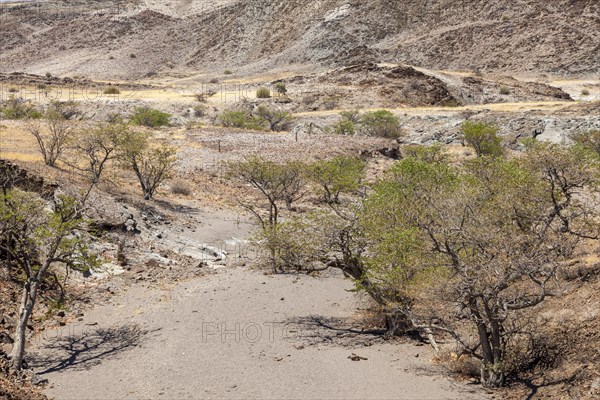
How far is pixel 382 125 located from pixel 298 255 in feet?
140

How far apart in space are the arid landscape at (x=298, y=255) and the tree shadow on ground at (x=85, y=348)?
0.07 meters

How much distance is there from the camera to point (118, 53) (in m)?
125

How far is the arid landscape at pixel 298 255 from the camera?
38.8ft

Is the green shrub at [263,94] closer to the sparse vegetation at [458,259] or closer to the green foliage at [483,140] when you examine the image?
the green foliage at [483,140]

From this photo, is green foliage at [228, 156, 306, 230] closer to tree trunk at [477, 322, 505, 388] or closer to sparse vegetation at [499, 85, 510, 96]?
tree trunk at [477, 322, 505, 388]

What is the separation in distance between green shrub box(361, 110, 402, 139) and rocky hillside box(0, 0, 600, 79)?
31537 mm

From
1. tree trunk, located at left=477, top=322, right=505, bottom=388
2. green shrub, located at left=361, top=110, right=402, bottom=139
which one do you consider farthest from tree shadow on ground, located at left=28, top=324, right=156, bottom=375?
green shrub, located at left=361, top=110, right=402, bottom=139

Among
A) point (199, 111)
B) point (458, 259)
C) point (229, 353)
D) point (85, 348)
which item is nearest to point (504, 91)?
point (199, 111)

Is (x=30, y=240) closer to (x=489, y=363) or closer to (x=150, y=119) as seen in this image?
(x=489, y=363)

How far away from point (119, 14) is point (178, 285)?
14141cm

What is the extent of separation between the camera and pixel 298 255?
54.2ft

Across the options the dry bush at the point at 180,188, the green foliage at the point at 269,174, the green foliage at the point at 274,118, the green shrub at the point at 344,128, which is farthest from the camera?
the green foliage at the point at 274,118

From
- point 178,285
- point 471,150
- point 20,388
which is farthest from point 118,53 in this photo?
point 20,388

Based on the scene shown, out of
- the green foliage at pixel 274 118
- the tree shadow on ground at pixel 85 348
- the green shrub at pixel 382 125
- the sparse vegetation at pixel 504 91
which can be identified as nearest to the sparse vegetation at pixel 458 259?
the tree shadow on ground at pixel 85 348
